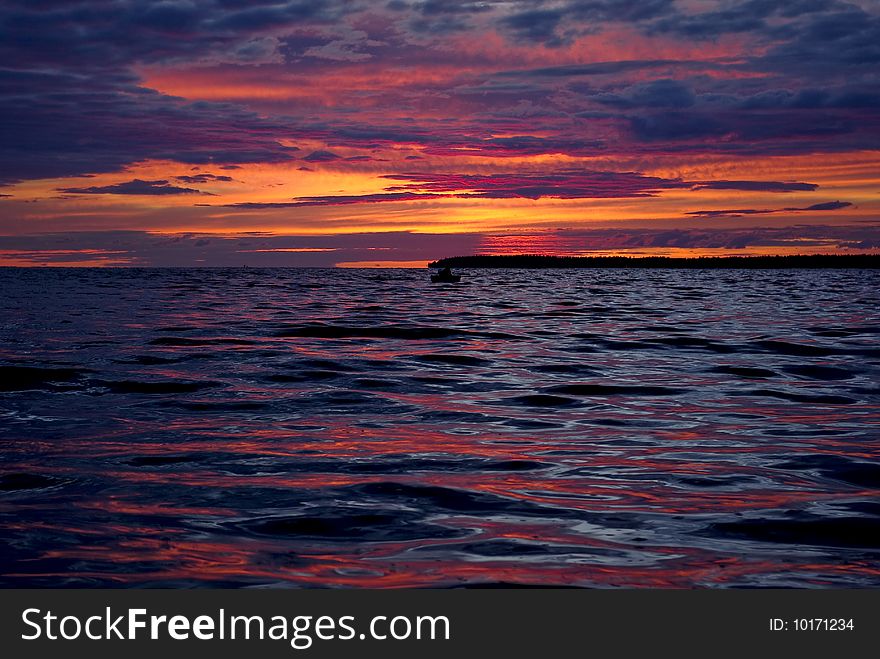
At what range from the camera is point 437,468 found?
8602 millimetres

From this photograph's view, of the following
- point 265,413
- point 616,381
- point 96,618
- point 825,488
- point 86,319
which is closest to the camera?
point 96,618

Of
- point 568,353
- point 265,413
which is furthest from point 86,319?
point 265,413

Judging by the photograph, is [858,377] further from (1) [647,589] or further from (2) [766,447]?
(1) [647,589]

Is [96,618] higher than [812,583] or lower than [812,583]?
higher

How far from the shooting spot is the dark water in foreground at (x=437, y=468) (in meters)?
5.75

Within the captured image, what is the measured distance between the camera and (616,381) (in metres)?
15.2

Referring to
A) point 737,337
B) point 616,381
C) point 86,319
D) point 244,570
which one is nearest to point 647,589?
point 244,570

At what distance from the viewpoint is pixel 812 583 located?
17.7ft

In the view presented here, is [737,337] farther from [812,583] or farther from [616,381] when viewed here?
[812,583]

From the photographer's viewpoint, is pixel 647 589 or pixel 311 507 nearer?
pixel 647 589

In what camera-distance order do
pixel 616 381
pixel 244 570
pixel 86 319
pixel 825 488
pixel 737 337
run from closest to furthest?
1. pixel 244 570
2. pixel 825 488
3. pixel 616 381
4. pixel 737 337
5. pixel 86 319

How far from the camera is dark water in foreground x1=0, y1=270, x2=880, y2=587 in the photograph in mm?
5754

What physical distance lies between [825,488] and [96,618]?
6.14 metres

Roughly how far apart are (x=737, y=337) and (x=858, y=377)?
849 cm
